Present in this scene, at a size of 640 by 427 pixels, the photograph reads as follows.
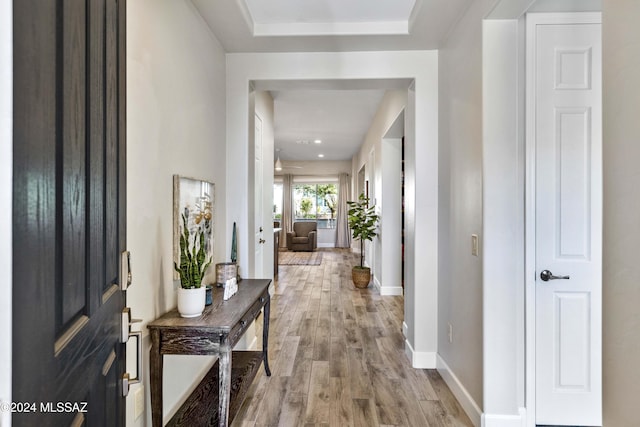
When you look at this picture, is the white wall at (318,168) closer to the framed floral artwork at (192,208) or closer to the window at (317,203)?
the window at (317,203)

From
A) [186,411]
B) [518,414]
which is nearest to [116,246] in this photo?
[186,411]

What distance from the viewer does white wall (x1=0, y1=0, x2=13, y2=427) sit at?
1.45 feet

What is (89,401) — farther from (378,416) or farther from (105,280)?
(378,416)

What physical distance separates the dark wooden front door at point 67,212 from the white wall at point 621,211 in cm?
133

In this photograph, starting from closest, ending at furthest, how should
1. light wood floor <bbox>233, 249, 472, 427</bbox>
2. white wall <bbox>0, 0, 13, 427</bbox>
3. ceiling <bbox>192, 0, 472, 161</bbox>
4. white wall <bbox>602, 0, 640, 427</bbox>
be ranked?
1. white wall <bbox>0, 0, 13, 427</bbox>
2. white wall <bbox>602, 0, 640, 427</bbox>
3. light wood floor <bbox>233, 249, 472, 427</bbox>
4. ceiling <bbox>192, 0, 472, 161</bbox>

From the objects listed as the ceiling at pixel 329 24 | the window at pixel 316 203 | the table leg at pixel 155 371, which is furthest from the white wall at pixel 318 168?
the table leg at pixel 155 371

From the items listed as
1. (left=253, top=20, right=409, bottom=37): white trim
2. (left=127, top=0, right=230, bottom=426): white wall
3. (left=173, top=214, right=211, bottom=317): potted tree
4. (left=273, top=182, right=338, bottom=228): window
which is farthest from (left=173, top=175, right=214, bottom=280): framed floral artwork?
(left=273, top=182, right=338, bottom=228): window

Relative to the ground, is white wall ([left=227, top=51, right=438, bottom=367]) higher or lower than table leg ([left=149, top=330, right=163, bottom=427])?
higher

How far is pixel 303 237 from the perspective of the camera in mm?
10453

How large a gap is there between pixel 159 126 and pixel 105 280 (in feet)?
3.57

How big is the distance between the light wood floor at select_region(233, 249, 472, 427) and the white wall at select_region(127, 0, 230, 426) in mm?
599

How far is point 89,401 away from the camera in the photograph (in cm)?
74

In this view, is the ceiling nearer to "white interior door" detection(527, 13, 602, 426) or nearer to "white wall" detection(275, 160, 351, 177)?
"white interior door" detection(527, 13, 602, 426)

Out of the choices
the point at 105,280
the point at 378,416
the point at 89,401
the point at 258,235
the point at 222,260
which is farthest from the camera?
the point at 258,235
